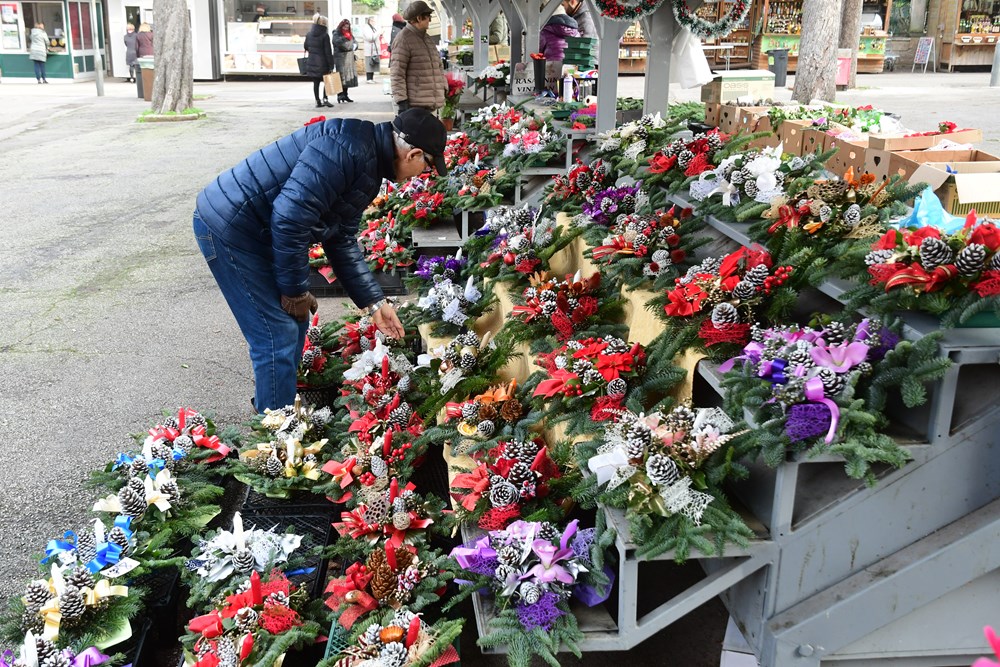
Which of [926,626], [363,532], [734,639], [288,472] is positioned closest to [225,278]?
[288,472]

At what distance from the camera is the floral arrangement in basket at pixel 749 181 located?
311 centimetres

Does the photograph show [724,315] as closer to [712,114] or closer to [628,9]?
[628,9]

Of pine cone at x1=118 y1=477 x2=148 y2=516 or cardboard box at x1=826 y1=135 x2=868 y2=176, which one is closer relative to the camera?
pine cone at x1=118 y1=477 x2=148 y2=516

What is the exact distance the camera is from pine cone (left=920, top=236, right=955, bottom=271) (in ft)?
7.20

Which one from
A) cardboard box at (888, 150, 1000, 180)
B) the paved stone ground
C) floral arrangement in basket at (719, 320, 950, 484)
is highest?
cardboard box at (888, 150, 1000, 180)

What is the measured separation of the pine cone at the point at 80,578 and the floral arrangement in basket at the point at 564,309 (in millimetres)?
1731

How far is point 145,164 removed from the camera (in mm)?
12406

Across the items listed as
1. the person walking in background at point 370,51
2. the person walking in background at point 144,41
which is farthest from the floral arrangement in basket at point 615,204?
the person walking in background at point 370,51

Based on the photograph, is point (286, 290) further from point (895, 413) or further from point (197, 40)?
point (197, 40)

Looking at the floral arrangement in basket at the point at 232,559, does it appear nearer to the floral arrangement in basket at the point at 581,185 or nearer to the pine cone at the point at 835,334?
the pine cone at the point at 835,334

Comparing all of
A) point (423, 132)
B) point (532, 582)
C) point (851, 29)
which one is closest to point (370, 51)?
point (851, 29)

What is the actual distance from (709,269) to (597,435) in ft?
2.22

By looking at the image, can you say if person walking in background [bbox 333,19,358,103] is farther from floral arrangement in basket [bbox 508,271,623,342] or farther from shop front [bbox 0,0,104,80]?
floral arrangement in basket [bbox 508,271,623,342]

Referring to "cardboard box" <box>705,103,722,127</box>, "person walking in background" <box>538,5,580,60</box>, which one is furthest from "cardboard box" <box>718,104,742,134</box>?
"person walking in background" <box>538,5,580,60</box>
